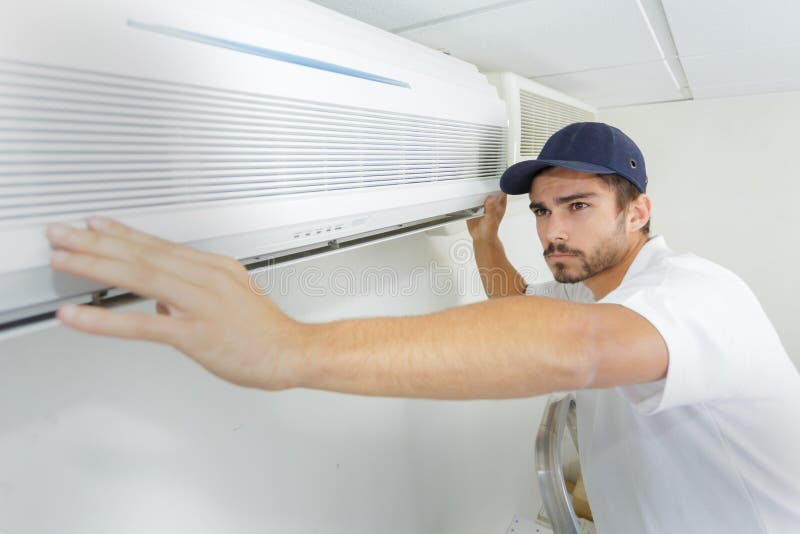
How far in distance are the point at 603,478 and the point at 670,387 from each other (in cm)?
82

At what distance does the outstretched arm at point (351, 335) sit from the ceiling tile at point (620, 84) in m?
1.18

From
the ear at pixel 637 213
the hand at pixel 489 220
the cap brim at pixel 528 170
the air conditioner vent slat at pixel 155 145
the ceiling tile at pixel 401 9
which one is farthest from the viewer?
the hand at pixel 489 220

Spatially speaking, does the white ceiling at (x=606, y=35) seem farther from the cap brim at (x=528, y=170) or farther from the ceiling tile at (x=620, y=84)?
the cap brim at (x=528, y=170)

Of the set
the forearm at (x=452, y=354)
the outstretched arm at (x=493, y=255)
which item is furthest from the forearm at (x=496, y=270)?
the forearm at (x=452, y=354)

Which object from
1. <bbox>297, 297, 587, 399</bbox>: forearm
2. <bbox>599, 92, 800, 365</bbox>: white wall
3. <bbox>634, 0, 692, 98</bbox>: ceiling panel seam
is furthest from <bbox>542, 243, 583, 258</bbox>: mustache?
<bbox>599, 92, 800, 365</bbox>: white wall

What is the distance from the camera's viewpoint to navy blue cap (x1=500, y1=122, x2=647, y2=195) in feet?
3.42

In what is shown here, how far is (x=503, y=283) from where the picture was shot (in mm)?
1495

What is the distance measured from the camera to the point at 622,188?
1118 mm

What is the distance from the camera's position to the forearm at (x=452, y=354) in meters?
0.48

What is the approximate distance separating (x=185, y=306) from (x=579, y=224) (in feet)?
3.08

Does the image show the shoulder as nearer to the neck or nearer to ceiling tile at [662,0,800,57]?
the neck

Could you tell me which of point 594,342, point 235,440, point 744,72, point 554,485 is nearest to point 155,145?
point 594,342

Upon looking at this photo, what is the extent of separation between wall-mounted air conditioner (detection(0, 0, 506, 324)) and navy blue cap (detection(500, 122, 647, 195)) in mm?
347

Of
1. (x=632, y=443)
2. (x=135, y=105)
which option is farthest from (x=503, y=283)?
(x=135, y=105)
